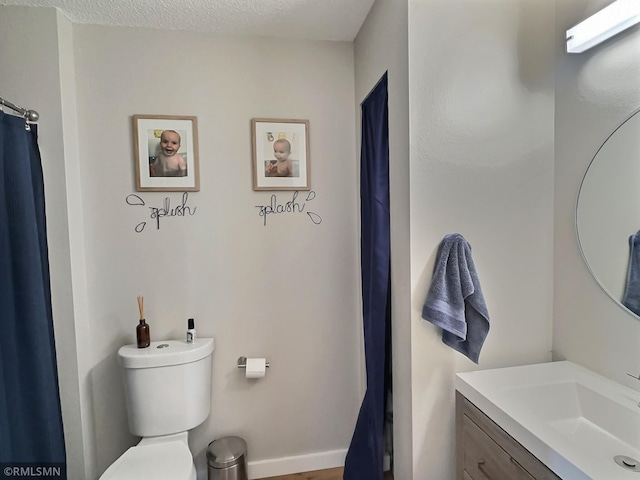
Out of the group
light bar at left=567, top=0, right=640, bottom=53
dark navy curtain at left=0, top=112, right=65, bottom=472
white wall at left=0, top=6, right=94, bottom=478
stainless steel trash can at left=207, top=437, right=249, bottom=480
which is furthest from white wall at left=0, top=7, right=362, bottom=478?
light bar at left=567, top=0, right=640, bottom=53

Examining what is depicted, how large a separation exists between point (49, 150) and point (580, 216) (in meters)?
2.30

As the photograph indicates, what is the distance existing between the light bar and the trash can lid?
229 centimetres

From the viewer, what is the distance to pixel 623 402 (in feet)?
3.44

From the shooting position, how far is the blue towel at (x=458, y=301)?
1.21 meters

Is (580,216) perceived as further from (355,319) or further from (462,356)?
(355,319)

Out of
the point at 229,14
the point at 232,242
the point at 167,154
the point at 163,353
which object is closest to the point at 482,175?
the point at 232,242

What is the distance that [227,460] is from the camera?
1.68 m

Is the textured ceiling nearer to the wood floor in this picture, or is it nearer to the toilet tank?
the toilet tank

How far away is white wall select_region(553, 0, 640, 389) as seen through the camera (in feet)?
3.71

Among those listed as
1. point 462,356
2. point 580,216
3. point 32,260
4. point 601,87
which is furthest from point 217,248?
point 601,87

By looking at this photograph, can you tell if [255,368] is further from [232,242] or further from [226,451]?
[232,242]

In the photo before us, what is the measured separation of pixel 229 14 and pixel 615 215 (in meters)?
1.82

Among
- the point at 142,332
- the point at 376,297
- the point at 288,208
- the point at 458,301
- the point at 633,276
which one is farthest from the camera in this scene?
the point at 288,208

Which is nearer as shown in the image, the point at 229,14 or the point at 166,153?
the point at 229,14
